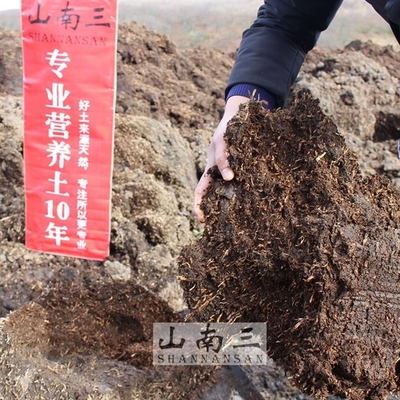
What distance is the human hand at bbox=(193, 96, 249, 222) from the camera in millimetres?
1426

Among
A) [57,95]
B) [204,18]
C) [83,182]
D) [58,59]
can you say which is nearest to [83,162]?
[83,182]

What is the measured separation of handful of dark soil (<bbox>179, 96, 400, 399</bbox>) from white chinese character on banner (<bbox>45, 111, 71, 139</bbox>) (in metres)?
1.08

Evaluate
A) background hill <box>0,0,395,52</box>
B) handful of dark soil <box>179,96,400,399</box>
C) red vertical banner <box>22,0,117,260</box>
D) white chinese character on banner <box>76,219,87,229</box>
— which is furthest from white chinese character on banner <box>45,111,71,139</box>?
background hill <box>0,0,395,52</box>

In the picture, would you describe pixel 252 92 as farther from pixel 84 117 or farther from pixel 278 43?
pixel 84 117

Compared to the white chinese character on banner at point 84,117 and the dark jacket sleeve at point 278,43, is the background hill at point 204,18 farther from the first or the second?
the dark jacket sleeve at point 278,43

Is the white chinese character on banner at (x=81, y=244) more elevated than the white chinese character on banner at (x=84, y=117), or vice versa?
the white chinese character on banner at (x=84, y=117)

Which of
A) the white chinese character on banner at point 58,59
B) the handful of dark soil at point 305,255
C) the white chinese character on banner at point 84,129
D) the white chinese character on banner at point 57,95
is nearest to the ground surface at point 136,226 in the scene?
the handful of dark soil at point 305,255

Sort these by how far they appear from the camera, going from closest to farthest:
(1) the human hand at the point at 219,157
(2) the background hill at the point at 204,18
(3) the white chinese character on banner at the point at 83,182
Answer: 1. (1) the human hand at the point at 219,157
2. (3) the white chinese character on banner at the point at 83,182
3. (2) the background hill at the point at 204,18

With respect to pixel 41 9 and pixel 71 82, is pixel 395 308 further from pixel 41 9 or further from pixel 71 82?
pixel 41 9

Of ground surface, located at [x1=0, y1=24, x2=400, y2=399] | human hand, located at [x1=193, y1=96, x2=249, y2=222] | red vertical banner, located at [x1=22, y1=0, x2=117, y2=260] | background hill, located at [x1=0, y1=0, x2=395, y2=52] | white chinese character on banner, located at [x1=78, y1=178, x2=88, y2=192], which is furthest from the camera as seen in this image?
background hill, located at [x1=0, y1=0, x2=395, y2=52]

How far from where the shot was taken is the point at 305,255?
51.1 inches

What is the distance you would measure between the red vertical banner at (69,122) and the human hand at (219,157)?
83 centimetres

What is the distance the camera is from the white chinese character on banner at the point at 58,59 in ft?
7.18

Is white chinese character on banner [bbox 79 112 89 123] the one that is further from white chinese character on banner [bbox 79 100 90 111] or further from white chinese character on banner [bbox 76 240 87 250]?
white chinese character on banner [bbox 76 240 87 250]
